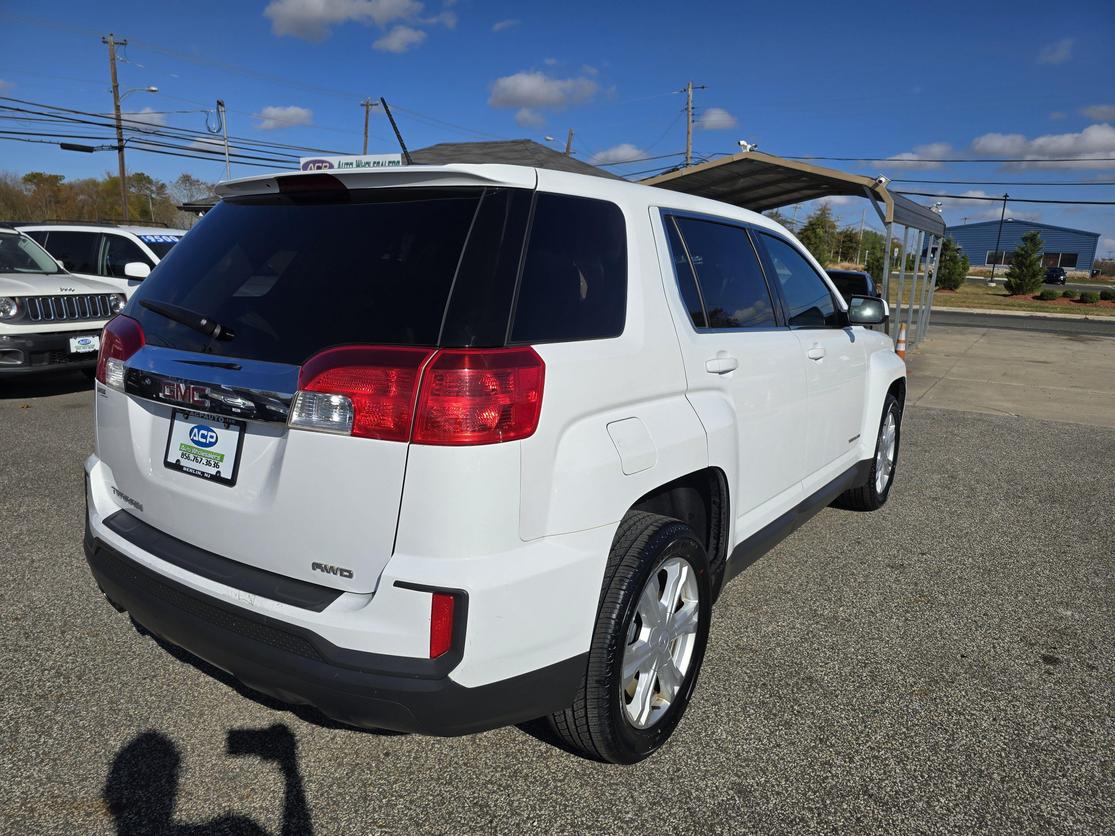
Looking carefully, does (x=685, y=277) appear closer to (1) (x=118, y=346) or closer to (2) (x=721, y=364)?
(2) (x=721, y=364)

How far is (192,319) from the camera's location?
2221 mm

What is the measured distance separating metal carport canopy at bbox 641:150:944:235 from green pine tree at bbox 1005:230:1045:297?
109ft

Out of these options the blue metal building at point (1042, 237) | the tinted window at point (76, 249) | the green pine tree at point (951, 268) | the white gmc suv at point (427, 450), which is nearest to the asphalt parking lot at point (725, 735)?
the white gmc suv at point (427, 450)

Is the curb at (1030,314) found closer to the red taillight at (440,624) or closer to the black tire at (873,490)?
the black tire at (873,490)

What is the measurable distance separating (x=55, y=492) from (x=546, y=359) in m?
4.32

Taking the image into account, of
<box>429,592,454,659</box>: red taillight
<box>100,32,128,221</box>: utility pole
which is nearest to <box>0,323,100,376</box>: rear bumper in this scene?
<box>429,592,454,659</box>: red taillight

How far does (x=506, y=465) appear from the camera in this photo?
6.13 feet

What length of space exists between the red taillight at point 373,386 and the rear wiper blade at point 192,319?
412 mm

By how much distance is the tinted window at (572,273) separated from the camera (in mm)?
2057

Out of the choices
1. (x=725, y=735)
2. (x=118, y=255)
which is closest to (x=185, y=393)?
(x=725, y=735)

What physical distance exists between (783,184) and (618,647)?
577 inches

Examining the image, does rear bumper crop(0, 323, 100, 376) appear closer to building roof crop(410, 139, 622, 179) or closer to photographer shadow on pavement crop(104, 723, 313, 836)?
building roof crop(410, 139, 622, 179)

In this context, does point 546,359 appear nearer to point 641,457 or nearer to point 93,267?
point 641,457

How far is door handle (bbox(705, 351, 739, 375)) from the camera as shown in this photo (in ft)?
8.83
